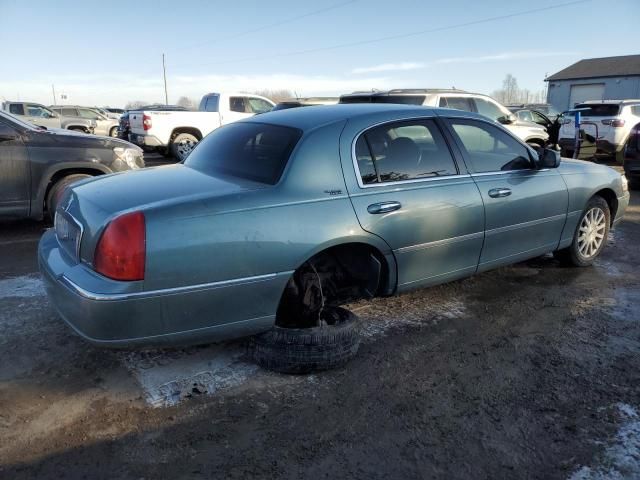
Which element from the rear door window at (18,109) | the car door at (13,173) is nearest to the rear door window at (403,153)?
the car door at (13,173)

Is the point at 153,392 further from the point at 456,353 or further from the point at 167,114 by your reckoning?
the point at 167,114

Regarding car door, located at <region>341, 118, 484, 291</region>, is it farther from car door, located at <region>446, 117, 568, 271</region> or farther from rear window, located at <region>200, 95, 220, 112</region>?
rear window, located at <region>200, 95, 220, 112</region>

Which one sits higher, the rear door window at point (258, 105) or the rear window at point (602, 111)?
the rear door window at point (258, 105)

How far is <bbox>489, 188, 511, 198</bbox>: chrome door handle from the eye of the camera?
397 cm

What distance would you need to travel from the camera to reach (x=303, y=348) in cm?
307

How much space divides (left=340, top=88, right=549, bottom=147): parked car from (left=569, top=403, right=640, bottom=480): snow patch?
6.81 meters

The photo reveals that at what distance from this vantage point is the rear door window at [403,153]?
135 inches

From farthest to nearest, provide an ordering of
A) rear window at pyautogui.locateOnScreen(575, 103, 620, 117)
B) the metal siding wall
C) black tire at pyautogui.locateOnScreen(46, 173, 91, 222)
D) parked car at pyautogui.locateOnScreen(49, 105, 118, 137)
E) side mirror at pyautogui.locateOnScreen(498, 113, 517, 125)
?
the metal siding wall → parked car at pyautogui.locateOnScreen(49, 105, 118, 137) → rear window at pyautogui.locateOnScreen(575, 103, 620, 117) → side mirror at pyautogui.locateOnScreen(498, 113, 517, 125) → black tire at pyautogui.locateOnScreen(46, 173, 91, 222)

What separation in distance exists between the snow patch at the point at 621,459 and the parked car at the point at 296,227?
141cm

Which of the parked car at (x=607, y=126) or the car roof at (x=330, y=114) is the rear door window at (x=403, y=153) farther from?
the parked car at (x=607, y=126)

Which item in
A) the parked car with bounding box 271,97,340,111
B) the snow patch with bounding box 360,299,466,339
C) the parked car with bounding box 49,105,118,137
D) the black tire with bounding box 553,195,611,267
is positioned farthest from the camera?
the parked car with bounding box 49,105,118,137

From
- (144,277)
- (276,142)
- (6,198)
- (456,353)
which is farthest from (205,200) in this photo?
(6,198)

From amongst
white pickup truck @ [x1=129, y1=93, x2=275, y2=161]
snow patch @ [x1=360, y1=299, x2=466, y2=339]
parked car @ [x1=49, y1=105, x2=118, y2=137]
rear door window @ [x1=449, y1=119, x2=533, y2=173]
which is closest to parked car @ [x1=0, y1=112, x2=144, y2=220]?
snow patch @ [x1=360, y1=299, x2=466, y2=339]

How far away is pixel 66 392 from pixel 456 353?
7.82 feet
